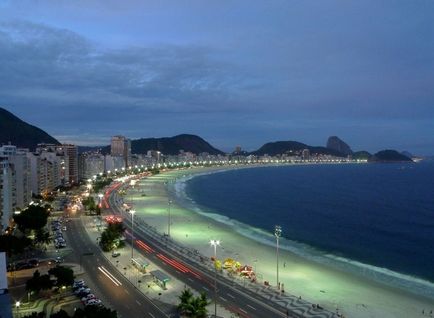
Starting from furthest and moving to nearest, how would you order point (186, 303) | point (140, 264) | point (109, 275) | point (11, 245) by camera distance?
point (11, 245) → point (140, 264) → point (109, 275) → point (186, 303)

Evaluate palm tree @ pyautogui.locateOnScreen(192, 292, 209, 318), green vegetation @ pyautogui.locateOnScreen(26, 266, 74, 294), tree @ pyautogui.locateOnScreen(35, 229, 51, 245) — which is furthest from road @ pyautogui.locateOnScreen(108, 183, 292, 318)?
tree @ pyautogui.locateOnScreen(35, 229, 51, 245)

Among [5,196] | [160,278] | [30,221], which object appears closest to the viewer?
[160,278]

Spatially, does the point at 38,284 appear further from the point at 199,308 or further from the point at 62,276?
the point at 199,308

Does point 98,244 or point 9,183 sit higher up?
point 9,183

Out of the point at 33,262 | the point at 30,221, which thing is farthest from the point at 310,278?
the point at 30,221

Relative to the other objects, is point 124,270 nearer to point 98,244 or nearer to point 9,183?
point 98,244

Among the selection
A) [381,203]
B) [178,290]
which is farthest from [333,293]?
[381,203]

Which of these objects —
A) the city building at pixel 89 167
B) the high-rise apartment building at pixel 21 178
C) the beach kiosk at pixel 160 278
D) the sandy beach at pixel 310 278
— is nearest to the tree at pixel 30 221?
the sandy beach at pixel 310 278
